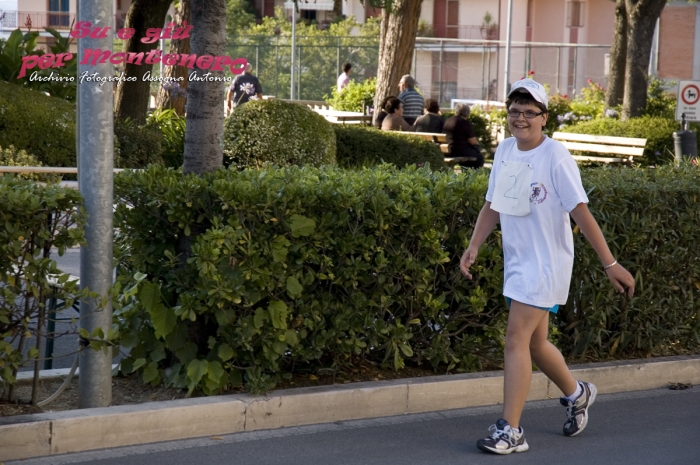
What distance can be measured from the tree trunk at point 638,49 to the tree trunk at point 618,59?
2439mm

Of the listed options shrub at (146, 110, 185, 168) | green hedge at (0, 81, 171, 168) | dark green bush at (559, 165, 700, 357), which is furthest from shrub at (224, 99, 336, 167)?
dark green bush at (559, 165, 700, 357)

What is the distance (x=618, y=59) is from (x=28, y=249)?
21825 millimetres

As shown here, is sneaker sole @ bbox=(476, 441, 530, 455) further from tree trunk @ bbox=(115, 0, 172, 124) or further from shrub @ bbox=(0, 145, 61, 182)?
tree trunk @ bbox=(115, 0, 172, 124)

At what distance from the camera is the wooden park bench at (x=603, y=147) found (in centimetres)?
1872

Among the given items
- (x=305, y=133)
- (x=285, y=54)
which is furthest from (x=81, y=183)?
(x=285, y=54)

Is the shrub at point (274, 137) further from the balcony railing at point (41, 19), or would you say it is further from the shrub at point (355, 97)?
the balcony railing at point (41, 19)

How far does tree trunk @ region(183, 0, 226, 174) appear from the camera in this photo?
19.6 feet

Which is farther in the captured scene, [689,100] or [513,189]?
[689,100]

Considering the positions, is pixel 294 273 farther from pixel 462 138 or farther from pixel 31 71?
pixel 31 71

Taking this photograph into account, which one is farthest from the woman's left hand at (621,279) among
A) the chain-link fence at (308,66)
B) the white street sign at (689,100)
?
the chain-link fence at (308,66)

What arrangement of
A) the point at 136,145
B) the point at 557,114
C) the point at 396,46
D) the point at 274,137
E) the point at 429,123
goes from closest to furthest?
1. the point at 274,137
2. the point at 136,145
3. the point at 429,123
4. the point at 396,46
5. the point at 557,114

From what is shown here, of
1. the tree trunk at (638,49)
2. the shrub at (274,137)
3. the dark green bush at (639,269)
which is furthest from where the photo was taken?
the tree trunk at (638,49)

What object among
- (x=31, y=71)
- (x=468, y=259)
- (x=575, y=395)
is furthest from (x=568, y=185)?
(x=31, y=71)

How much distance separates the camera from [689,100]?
55.6 feet
